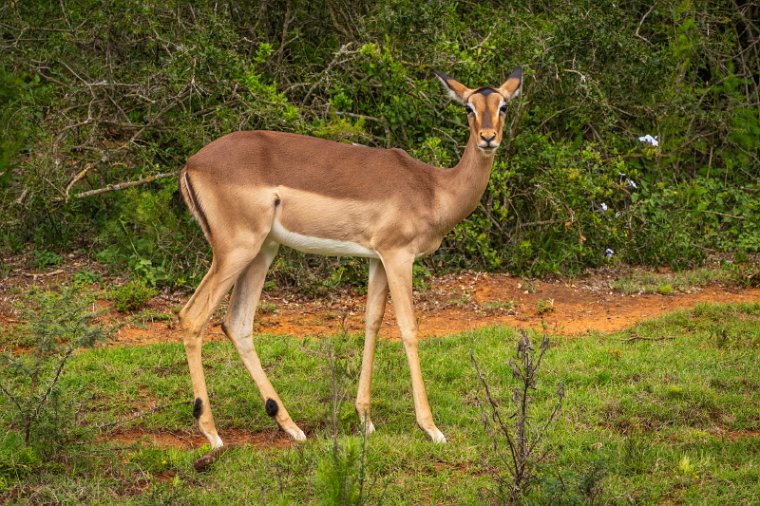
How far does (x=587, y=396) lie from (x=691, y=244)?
4.11 m

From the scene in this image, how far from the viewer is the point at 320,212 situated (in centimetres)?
588

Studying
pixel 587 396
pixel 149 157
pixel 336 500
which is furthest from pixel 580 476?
pixel 149 157

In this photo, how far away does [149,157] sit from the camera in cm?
908

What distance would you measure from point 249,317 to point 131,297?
2.26 metres

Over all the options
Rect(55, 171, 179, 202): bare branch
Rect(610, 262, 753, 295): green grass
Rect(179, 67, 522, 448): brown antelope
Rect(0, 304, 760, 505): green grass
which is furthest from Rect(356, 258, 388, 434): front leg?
Rect(610, 262, 753, 295): green grass

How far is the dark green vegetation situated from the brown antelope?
241 centimetres

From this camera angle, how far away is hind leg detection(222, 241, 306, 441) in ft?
19.6

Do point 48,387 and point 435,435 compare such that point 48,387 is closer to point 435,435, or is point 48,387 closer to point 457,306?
point 435,435

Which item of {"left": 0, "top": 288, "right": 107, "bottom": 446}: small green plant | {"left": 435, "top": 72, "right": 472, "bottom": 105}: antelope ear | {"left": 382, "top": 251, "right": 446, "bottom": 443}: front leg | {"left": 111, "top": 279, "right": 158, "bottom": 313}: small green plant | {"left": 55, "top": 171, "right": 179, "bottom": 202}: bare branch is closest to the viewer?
{"left": 0, "top": 288, "right": 107, "bottom": 446}: small green plant

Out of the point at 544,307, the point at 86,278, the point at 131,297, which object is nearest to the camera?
the point at 131,297

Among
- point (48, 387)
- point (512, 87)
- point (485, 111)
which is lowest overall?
point (48, 387)

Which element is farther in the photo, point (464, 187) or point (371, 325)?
point (464, 187)

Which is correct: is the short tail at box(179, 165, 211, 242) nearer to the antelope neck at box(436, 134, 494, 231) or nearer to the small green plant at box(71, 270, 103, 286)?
the antelope neck at box(436, 134, 494, 231)

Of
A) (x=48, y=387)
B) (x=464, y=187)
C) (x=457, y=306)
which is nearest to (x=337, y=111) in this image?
(x=457, y=306)
